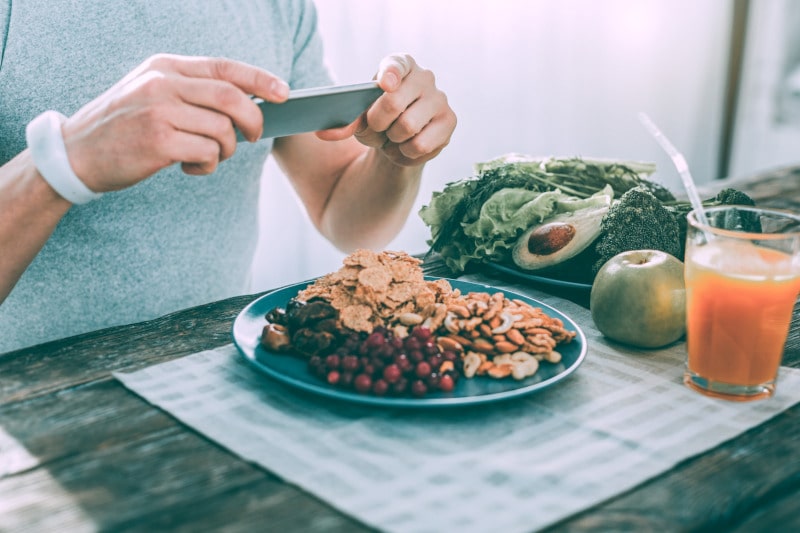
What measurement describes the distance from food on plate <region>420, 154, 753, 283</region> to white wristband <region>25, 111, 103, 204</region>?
0.60 metres

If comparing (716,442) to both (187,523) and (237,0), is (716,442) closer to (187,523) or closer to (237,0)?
(187,523)

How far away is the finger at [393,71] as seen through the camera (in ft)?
3.52

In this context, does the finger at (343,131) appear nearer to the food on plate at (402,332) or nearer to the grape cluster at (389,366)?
the food on plate at (402,332)

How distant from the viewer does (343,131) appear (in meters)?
1.17

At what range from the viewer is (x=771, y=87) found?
4.11 metres

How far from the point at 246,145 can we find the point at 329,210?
12.3 inches

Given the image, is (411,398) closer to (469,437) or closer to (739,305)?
(469,437)

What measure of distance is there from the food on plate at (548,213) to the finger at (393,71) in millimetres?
276

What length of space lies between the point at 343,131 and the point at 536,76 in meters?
2.37

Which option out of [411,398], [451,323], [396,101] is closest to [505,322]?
[451,323]

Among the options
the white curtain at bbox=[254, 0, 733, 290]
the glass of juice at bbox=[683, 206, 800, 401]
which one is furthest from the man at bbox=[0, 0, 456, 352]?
the white curtain at bbox=[254, 0, 733, 290]

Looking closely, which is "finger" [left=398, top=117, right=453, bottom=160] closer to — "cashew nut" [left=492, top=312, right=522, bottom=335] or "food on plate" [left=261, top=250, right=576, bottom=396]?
"food on plate" [left=261, top=250, right=576, bottom=396]

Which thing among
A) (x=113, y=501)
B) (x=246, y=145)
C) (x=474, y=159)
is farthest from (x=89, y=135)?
(x=474, y=159)

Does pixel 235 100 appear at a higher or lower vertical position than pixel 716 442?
higher
